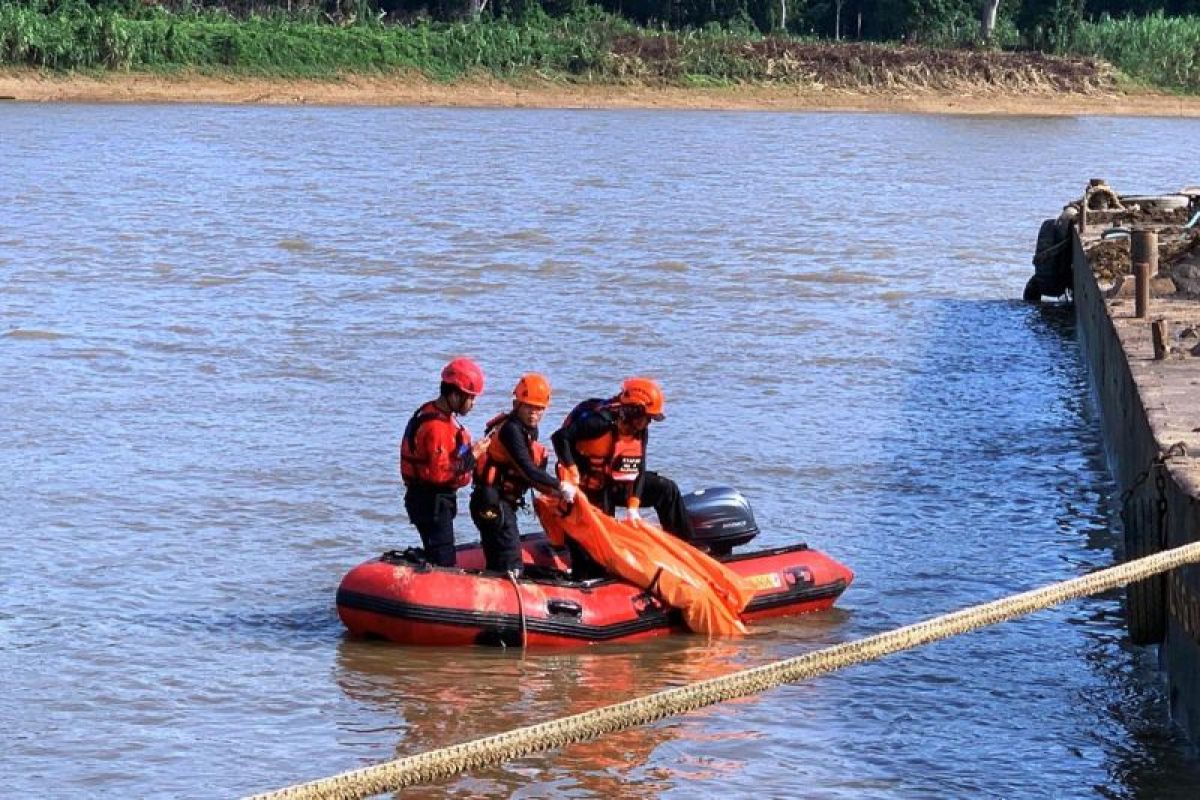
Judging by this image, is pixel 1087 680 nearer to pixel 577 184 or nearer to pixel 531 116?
pixel 577 184

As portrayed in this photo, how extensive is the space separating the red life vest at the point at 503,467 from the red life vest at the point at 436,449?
136mm

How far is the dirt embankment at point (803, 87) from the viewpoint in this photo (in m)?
61.5

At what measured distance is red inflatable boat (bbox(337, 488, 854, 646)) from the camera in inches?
424

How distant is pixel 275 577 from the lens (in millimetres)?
12406

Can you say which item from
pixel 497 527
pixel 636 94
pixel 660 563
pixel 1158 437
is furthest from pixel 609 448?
pixel 636 94

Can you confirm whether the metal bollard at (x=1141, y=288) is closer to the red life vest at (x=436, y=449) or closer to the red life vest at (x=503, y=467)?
the red life vest at (x=503, y=467)

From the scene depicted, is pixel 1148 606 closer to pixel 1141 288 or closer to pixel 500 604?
pixel 500 604

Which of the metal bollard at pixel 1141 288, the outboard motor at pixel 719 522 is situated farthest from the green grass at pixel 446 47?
the outboard motor at pixel 719 522

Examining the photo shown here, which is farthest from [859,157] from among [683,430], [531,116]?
[683,430]

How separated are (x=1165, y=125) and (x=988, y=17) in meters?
11.1

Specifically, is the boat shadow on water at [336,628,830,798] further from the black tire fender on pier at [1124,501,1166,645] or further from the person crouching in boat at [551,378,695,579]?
the black tire fender on pier at [1124,501,1166,645]

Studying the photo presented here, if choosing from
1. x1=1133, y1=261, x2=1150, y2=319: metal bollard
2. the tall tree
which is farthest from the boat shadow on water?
the tall tree

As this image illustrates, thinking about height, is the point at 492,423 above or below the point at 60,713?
above

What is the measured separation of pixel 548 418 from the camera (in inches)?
667
